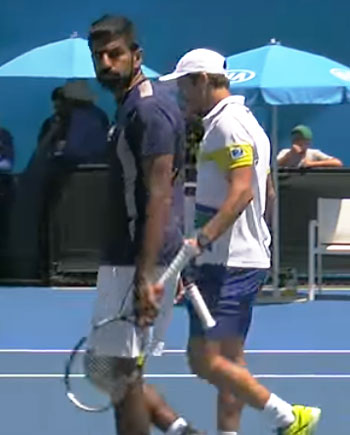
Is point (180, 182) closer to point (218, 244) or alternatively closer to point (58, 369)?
point (218, 244)

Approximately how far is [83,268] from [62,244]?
0.31 meters

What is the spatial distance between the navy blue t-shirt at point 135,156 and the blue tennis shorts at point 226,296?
0.45 metres

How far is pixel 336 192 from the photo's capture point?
14031 millimetres

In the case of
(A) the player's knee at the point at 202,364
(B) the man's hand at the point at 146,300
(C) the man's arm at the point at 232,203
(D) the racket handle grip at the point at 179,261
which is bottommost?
(A) the player's knee at the point at 202,364

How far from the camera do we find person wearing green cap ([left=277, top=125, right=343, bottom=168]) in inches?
574

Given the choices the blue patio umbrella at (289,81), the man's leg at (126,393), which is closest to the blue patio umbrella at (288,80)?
the blue patio umbrella at (289,81)

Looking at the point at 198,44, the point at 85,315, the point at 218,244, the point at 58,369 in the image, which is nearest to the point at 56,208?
the point at 85,315

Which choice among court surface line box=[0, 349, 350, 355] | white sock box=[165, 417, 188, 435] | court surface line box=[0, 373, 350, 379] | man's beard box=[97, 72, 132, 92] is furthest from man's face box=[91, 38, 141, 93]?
court surface line box=[0, 349, 350, 355]

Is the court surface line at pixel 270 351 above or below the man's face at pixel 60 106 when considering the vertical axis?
below

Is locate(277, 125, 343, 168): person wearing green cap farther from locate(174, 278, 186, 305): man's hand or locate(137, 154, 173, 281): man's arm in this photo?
locate(137, 154, 173, 281): man's arm

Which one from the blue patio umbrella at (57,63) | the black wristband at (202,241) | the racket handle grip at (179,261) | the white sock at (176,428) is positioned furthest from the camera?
the blue patio umbrella at (57,63)

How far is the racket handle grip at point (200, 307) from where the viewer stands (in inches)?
246

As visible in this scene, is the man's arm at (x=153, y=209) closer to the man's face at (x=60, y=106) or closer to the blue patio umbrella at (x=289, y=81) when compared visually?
the blue patio umbrella at (x=289, y=81)

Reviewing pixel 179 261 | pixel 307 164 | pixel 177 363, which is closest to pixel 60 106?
pixel 307 164
